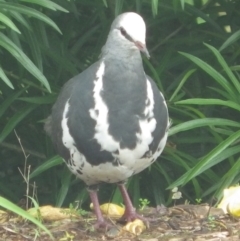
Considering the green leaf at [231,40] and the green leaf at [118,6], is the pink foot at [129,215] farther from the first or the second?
the green leaf at [231,40]

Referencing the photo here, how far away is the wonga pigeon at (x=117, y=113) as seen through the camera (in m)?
4.38

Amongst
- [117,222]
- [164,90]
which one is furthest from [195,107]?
[117,222]

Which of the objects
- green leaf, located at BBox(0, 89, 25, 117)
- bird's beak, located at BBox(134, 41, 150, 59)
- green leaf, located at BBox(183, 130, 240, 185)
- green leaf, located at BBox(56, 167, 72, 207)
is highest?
bird's beak, located at BBox(134, 41, 150, 59)

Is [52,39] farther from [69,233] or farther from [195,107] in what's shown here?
[69,233]

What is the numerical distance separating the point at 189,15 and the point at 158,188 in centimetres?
105

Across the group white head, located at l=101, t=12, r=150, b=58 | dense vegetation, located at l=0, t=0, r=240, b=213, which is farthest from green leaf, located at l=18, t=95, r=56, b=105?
white head, located at l=101, t=12, r=150, b=58

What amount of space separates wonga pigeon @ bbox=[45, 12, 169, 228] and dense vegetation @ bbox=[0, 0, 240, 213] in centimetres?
92

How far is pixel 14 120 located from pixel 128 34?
1.48 m

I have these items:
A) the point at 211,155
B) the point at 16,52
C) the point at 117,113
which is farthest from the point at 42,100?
the point at 117,113

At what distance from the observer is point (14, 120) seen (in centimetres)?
565

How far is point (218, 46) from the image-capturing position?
6074mm

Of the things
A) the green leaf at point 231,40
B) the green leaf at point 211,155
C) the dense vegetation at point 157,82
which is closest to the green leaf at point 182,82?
the dense vegetation at point 157,82

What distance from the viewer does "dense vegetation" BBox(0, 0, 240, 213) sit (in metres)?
5.57

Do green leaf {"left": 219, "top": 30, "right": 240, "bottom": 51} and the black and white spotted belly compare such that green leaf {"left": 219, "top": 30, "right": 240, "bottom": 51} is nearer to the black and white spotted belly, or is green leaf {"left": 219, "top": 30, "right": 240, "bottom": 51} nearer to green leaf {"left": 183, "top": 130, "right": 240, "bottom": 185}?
green leaf {"left": 183, "top": 130, "right": 240, "bottom": 185}
